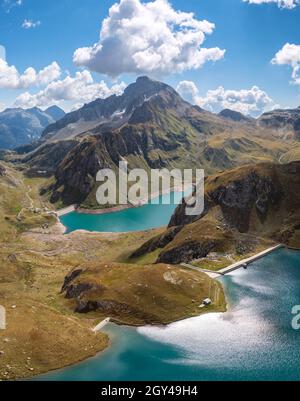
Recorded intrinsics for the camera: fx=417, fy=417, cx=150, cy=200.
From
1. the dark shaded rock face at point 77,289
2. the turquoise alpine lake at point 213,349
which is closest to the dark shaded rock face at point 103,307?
the dark shaded rock face at point 77,289

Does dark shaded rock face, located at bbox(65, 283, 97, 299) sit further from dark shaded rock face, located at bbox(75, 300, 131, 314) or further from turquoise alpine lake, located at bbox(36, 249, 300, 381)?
turquoise alpine lake, located at bbox(36, 249, 300, 381)

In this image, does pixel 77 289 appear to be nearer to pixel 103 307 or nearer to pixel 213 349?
pixel 103 307

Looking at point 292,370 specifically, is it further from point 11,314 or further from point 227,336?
point 11,314

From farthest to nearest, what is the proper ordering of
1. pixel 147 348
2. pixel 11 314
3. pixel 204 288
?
1. pixel 204 288
2. pixel 11 314
3. pixel 147 348

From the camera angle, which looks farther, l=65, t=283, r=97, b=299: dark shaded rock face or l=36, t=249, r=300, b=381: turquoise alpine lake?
l=65, t=283, r=97, b=299: dark shaded rock face

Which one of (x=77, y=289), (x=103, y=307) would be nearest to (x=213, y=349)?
(x=103, y=307)

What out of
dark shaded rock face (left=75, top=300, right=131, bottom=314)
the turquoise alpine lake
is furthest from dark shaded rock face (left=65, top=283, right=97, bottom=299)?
the turquoise alpine lake

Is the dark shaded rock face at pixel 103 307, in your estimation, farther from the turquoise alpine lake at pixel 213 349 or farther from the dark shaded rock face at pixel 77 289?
the turquoise alpine lake at pixel 213 349
